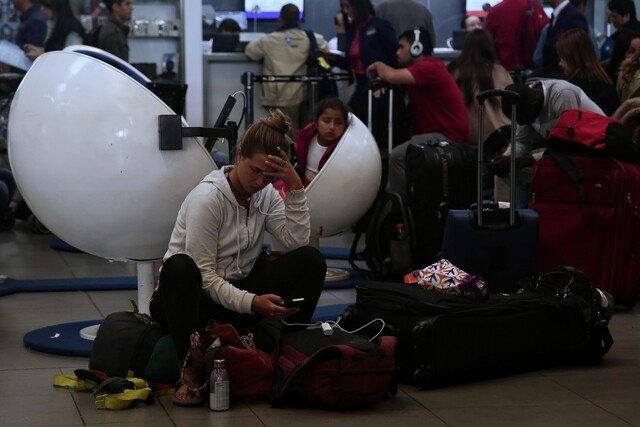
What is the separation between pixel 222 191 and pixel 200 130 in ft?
1.93

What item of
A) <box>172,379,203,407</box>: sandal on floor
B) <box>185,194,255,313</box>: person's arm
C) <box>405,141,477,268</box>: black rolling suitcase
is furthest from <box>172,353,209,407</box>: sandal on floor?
<box>405,141,477,268</box>: black rolling suitcase

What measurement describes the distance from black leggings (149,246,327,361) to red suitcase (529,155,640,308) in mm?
1860

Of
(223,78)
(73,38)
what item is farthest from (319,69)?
(73,38)

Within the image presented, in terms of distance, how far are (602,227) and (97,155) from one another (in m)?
2.40

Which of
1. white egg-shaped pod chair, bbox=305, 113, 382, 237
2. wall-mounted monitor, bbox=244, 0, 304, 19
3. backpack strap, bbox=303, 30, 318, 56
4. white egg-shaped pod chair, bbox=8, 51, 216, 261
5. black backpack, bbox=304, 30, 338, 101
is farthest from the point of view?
wall-mounted monitor, bbox=244, 0, 304, 19

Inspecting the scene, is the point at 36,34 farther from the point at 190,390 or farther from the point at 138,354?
the point at 190,390

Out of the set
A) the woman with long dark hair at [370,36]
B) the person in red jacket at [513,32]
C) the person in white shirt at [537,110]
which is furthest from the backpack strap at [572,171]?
the person in red jacket at [513,32]

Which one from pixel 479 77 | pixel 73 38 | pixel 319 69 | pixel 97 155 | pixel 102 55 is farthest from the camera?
pixel 319 69

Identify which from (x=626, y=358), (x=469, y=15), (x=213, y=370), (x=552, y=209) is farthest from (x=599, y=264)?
(x=469, y=15)

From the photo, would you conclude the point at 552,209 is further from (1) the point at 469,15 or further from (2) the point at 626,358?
(1) the point at 469,15

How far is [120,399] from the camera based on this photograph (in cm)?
355

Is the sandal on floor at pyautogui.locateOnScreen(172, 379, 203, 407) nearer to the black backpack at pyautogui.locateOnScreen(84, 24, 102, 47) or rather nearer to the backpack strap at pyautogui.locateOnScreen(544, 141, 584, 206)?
the backpack strap at pyautogui.locateOnScreen(544, 141, 584, 206)

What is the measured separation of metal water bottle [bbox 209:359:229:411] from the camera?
351cm

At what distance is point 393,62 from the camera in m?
8.95
